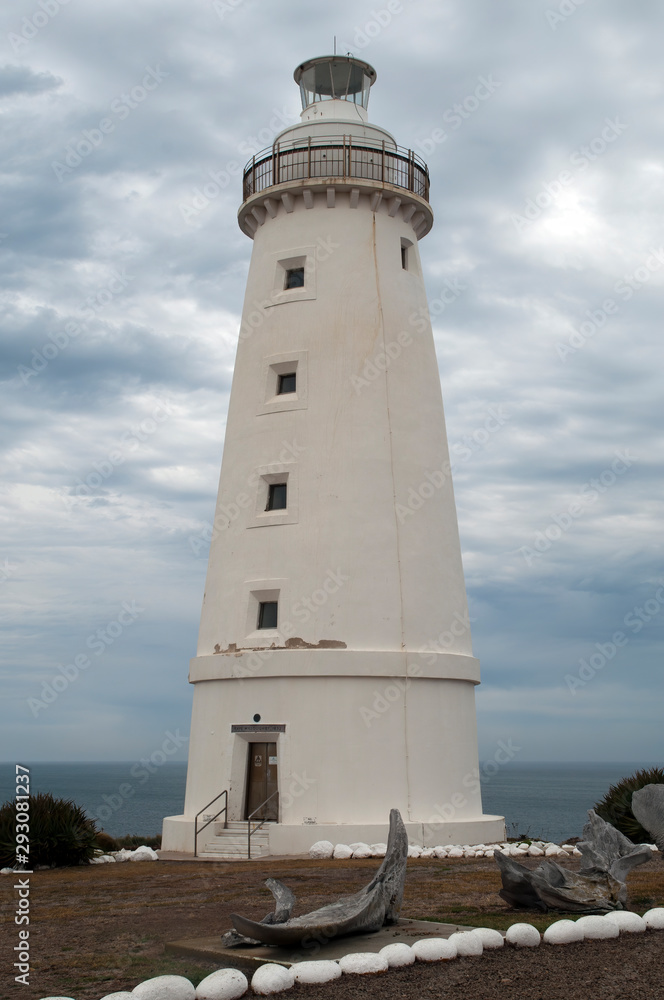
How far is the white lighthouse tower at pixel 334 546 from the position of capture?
21.2 m

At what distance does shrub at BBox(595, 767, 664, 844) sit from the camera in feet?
62.7

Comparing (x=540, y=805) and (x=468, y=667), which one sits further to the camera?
(x=540, y=805)

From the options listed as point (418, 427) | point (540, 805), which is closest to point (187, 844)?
point (418, 427)

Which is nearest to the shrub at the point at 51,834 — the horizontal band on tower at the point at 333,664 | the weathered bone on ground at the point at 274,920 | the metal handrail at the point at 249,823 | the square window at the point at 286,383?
the metal handrail at the point at 249,823

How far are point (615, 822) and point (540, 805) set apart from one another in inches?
3727

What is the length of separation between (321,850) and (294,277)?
1426 cm

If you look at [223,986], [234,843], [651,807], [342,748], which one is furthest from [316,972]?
[234,843]

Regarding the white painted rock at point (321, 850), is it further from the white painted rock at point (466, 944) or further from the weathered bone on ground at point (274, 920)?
the white painted rock at point (466, 944)

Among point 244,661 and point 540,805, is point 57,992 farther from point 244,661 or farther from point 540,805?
point 540,805

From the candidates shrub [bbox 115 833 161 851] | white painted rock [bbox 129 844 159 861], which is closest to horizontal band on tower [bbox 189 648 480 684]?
white painted rock [bbox 129 844 159 861]

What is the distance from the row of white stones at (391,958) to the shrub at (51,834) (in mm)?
11789

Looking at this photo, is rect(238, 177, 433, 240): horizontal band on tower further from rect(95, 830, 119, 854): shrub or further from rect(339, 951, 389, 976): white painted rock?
rect(339, 951, 389, 976): white painted rock

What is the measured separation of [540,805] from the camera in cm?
10862

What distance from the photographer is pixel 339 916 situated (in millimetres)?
9086
